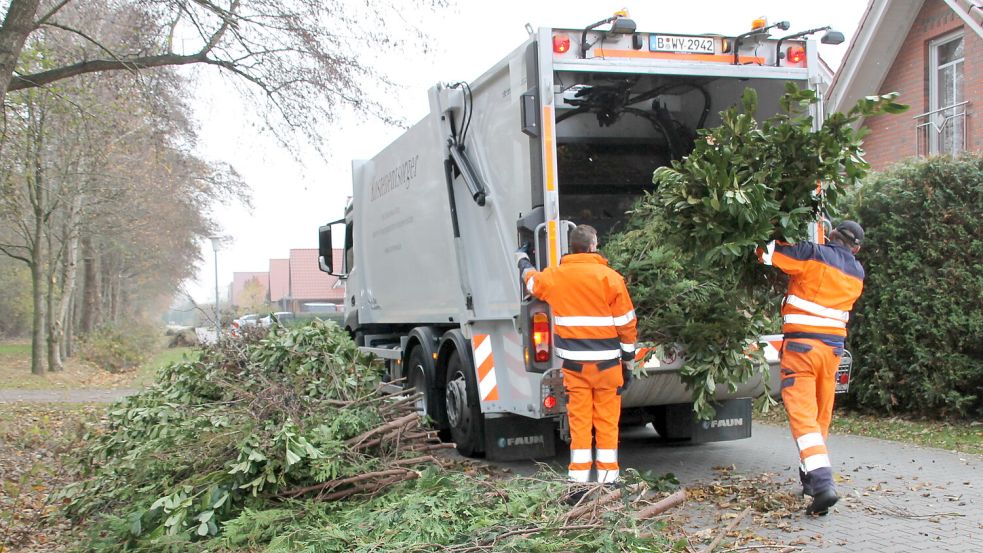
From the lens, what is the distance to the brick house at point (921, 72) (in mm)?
11805

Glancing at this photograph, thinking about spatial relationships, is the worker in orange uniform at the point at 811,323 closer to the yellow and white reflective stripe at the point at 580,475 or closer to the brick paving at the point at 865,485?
the brick paving at the point at 865,485

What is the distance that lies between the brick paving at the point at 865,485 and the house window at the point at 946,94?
6.55 meters

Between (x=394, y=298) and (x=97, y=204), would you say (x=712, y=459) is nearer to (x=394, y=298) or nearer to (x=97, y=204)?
(x=394, y=298)

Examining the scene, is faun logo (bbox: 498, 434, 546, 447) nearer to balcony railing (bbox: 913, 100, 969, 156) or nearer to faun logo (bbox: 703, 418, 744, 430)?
faun logo (bbox: 703, 418, 744, 430)

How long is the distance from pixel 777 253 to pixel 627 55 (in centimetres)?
157

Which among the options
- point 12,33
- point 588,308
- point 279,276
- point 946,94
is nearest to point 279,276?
point 279,276

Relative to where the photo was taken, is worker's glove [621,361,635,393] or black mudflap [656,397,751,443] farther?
black mudflap [656,397,751,443]

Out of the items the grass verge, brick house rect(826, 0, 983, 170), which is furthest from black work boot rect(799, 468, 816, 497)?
brick house rect(826, 0, 983, 170)

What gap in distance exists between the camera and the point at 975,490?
540 centimetres

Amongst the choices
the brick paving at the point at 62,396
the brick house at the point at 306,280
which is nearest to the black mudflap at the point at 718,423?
the brick paving at the point at 62,396

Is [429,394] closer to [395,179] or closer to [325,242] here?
[395,179]

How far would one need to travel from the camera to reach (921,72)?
1276 cm

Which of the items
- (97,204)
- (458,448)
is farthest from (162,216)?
(458,448)

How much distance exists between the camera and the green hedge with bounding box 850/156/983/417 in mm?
7395
